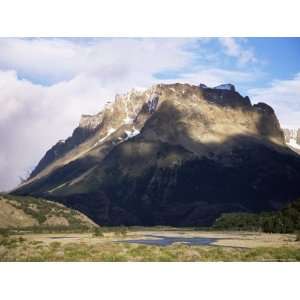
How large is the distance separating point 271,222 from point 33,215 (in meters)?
52.5

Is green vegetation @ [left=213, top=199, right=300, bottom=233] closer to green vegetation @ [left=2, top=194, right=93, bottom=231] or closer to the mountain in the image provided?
green vegetation @ [left=2, top=194, right=93, bottom=231]

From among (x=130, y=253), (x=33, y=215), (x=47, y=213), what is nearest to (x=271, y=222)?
(x=33, y=215)

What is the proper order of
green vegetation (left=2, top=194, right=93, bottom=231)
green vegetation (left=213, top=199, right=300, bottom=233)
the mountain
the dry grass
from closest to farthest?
the dry grass
green vegetation (left=213, top=199, right=300, bottom=233)
the mountain
green vegetation (left=2, top=194, right=93, bottom=231)

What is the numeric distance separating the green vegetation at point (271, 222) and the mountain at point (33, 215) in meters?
A: 37.3

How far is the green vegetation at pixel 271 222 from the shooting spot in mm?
117000

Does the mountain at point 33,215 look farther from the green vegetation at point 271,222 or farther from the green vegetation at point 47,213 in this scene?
the green vegetation at point 271,222

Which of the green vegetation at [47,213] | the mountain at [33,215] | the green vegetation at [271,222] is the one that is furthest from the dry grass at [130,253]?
the green vegetation at [47,213]

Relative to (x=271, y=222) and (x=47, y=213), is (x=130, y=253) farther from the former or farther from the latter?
(x=47, y=213)

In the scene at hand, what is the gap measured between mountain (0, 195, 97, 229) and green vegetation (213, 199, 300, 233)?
1467 inches

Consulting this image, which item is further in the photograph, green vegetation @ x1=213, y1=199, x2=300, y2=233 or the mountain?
the mountain

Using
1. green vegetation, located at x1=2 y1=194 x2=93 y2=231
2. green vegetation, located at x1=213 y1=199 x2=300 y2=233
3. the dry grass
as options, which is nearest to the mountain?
green vegetation, located at x1=2 y1=194 x2=93 y2=231

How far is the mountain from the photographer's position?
12581 cm
